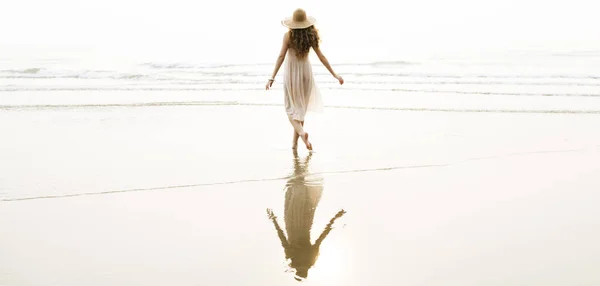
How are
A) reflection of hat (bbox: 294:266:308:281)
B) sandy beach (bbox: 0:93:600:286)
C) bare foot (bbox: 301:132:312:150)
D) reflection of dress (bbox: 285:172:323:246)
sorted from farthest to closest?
bare foot (bbox: 301:132:312:150)
reflection of dress (bbox: 285:172:323:246)
sandy beach (bbox: 0:93:600:286)
reflection of hat (bbox: 294:266:308:281)

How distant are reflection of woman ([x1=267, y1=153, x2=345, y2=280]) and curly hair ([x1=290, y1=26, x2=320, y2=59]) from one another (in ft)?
5.01

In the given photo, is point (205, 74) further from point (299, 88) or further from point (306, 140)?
point (306, 140)

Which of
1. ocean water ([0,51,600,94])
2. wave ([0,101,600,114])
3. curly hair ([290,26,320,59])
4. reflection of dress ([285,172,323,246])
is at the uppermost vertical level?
curly hair ([290,26,320,59])

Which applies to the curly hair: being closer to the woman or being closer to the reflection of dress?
the woman

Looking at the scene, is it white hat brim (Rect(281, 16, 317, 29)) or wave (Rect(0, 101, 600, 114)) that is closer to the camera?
white hat brim (Rect(281, 16, 317, 29))

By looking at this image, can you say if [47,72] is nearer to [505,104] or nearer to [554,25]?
[505,104]

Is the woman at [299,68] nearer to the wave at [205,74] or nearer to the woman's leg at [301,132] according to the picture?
the woman's leg at [301,132]

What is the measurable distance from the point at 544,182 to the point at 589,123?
4040mm

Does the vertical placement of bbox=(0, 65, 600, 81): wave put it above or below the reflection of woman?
below

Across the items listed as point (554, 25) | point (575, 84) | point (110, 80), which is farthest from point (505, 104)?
point (554, 25)

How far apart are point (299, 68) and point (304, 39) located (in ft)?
1.36

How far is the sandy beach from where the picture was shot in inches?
139

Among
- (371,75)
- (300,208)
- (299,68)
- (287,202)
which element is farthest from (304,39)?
(371,75)

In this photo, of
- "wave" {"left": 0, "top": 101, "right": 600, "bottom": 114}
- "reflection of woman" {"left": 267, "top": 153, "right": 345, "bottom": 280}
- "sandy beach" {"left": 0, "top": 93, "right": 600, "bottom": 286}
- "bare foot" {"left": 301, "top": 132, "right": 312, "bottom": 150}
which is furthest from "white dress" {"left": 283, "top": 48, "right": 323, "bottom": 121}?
"wave" {"left": 0, "top": 101, "right": 600, "bottom": 114}
